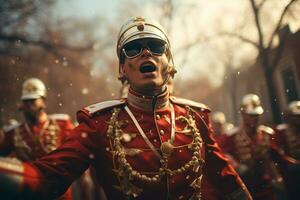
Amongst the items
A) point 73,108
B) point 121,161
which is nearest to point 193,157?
point 121,161

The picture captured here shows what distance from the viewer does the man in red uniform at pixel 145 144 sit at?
2.96 meters

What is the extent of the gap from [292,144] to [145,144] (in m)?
5.38

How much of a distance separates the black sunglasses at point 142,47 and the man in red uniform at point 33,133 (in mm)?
3926

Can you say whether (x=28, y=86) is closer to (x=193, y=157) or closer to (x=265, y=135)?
(x=265, y=135)

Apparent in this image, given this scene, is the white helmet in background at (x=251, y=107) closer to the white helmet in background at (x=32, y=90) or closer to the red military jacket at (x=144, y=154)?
the white helmet in background at (x=32, y=90)

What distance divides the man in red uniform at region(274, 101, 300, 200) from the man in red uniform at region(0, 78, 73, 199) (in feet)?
13.1

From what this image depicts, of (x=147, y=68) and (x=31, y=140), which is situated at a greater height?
(x=147, y=68)

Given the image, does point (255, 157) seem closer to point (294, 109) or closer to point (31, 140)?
point (294, 109)

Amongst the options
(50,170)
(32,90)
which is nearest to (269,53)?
(32,90)

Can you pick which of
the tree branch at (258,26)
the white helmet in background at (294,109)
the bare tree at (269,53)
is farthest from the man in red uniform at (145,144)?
the tree branch at (258,26)

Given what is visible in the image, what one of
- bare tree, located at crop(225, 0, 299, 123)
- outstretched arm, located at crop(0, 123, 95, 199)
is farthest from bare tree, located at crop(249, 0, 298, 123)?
outstretched arm, located at crop(0, 123, 95, 199)

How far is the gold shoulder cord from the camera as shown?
2992mm

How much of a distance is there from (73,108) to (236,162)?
3466 cm

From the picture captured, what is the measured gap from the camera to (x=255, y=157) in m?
7.49
